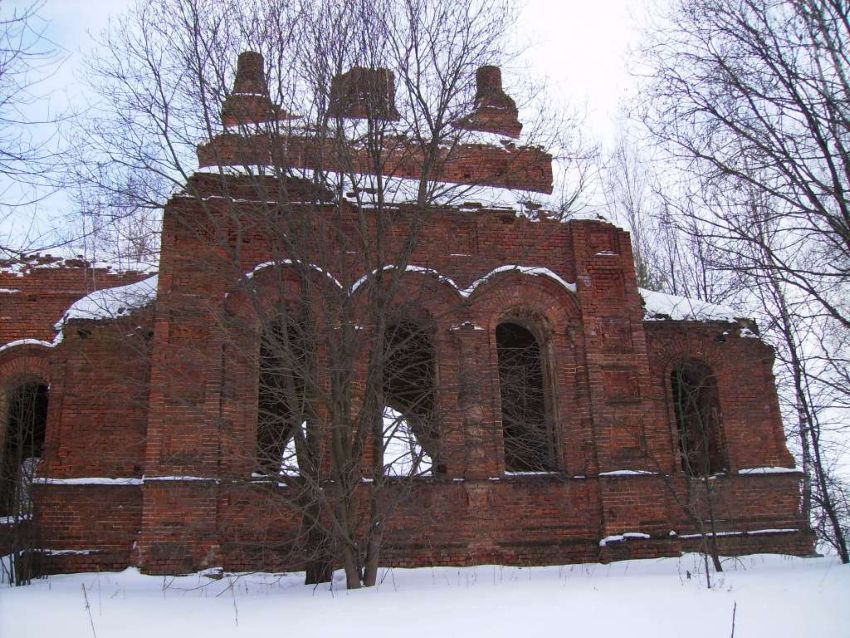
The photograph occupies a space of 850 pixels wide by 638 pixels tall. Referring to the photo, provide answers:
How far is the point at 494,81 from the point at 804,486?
798cm

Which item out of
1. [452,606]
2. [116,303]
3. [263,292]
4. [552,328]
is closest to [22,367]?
[116,303]

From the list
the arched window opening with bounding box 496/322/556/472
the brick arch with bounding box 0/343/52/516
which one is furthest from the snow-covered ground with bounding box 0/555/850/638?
the brick arch with bounding box 0/343/52/516

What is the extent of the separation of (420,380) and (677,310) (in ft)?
16.1

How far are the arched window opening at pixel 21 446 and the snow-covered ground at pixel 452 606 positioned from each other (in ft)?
4.97

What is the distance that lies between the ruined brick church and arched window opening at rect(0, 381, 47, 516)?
0.37ft

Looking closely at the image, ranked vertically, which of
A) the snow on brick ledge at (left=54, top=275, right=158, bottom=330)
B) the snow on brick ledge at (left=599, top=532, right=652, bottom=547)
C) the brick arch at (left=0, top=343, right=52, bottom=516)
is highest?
the snow on brick ledge at (left=54, top=275, right=158, bottom=330)

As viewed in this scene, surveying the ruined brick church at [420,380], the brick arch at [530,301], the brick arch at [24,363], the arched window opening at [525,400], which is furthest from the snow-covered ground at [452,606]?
the brick arch at [24,363]

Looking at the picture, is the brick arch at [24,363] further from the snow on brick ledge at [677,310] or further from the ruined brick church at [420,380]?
the snow on brick ledge at [677,310]

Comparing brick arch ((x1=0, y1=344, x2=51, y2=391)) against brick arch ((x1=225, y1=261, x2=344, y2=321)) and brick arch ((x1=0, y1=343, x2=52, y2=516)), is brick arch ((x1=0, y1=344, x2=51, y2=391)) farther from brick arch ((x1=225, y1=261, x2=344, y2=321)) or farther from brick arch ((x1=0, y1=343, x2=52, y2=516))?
brick arch ((x1=225, y1=261, x2=344, y2=321))

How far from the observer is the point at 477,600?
7570mm

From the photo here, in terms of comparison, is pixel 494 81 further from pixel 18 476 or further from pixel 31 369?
pixel 31 369

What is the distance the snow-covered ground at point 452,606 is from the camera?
6414 millimetres

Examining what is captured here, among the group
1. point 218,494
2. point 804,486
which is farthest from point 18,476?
point 804,486

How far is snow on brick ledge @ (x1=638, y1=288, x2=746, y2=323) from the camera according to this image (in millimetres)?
13352
